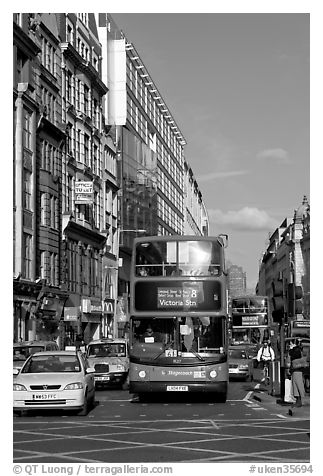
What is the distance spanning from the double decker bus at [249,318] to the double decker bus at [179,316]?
32.2m

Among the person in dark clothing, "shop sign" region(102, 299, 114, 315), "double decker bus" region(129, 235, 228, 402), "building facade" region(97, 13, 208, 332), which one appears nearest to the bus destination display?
"double decker bus" region(129, 235, 228, 402)

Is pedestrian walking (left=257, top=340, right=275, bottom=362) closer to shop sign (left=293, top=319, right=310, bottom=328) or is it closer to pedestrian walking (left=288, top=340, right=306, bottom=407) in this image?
pedestrian walking (left=288, top=340, right=306, bottom=407)

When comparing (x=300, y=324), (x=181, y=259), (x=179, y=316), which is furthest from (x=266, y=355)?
(x=300, y=324)

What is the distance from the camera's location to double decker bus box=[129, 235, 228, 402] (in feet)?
80.1

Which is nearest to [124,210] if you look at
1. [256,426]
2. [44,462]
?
[256,426]

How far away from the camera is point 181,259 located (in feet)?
81.6

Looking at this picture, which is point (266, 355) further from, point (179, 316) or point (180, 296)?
point (180, 296)

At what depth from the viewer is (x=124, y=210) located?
80312 millimetres

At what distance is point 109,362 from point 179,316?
32.6 ft

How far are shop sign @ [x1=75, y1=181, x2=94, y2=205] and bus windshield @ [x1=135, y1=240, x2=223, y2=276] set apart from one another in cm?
3577

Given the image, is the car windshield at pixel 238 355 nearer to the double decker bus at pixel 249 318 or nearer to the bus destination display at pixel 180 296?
the bus destination display at pixel 180 296

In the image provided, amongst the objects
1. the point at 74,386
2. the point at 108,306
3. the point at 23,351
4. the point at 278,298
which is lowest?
the point at 74,386

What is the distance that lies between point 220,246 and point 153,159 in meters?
66.9
